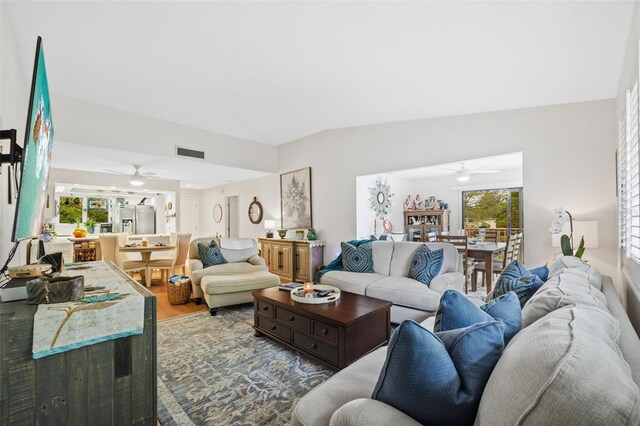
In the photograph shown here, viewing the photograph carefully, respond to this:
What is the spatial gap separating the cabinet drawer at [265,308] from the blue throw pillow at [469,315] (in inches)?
78.4

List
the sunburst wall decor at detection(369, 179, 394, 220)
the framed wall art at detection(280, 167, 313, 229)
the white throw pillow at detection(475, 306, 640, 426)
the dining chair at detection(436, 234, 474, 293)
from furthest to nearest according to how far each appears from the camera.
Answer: the sunburst wall decor at detection(369, 179, 394, 220), the framed wall art at detection(280, 167, 313, 229), the dining chair at detection(436, 234, 474, 293), the white throw pillow at detection(475, 306, 640, 426)

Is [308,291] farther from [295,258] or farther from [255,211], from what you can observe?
[255,211]

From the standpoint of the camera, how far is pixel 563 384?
55 centimetres

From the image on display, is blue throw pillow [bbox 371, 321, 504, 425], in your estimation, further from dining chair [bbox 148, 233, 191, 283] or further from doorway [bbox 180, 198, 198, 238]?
doorway [bbox 180, 198, 198, 238]

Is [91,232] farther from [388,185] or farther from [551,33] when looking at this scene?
[551,33]

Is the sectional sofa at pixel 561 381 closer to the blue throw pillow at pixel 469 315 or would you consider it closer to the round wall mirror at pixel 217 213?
the blue throw pillow at pixel 469 315

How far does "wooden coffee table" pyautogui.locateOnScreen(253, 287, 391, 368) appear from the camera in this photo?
7.27 feet

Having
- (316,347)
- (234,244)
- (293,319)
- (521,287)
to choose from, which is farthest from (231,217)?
(521,287)

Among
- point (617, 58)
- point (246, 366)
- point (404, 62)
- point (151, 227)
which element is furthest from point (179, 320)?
point (151, 227)

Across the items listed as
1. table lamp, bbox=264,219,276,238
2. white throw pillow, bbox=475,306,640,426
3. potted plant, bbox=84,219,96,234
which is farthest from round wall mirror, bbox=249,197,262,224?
white throw pillow, bbox=475,306,640,426

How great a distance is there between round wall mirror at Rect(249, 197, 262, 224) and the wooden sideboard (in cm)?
125

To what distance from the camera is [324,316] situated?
230 cm

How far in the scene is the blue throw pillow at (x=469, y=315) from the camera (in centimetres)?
108

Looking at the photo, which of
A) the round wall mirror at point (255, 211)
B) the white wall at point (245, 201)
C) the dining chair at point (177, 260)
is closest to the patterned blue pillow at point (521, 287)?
the white wall at point (245, 201)
